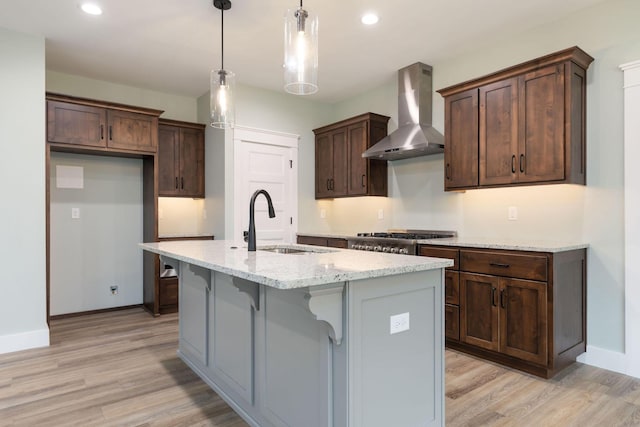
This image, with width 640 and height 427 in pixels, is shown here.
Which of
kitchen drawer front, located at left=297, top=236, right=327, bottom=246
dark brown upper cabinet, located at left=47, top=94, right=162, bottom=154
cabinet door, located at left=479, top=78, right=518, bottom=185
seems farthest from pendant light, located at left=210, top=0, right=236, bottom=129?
kitchen drawer front, located at left=297, top=236, right=327, bottom=246

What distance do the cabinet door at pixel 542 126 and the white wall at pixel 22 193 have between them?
423 centimetres

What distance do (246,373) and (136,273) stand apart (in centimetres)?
336

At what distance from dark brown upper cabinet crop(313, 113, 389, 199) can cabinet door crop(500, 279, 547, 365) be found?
2.14 m

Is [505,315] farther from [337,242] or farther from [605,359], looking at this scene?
[337,242]

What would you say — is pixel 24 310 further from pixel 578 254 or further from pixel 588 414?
pixel 578 254

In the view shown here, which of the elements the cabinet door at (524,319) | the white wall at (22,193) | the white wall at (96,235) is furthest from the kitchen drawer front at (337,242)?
the white wall at (22,193)

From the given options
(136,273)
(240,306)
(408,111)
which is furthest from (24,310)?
(408,111)

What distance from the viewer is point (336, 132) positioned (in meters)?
5.16

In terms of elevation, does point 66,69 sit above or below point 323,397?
above

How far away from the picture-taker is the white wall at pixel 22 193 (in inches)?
132

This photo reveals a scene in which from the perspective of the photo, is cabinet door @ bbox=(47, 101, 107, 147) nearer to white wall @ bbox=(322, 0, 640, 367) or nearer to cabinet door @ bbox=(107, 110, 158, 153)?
cabinet door @ bbox=(107, 110, 158, 153)

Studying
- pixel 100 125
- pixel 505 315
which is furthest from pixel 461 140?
pixel 100 125

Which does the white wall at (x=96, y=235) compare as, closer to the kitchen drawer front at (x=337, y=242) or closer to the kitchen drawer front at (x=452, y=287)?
the kitchen drawer front at (x=337, y=242)

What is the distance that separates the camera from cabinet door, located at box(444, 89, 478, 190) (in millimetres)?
3479
